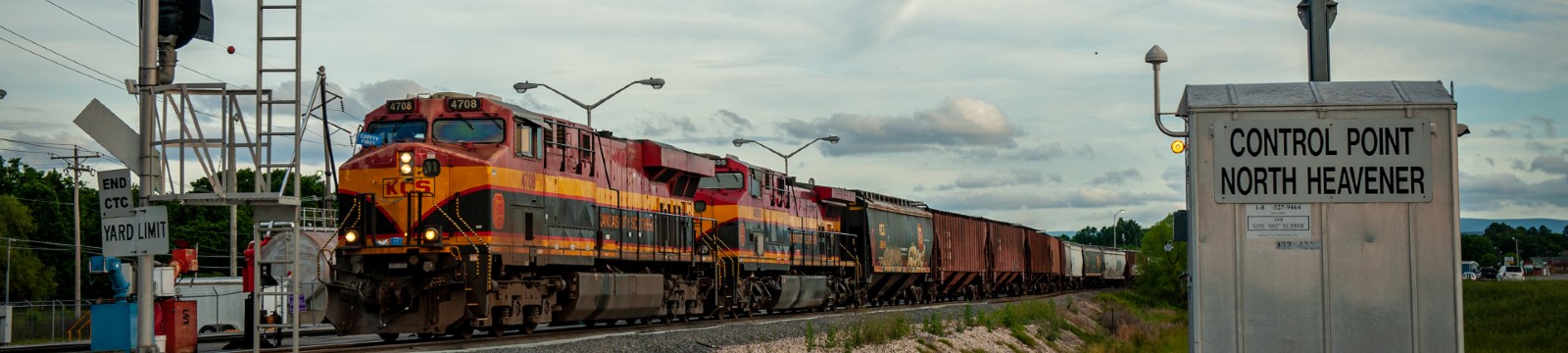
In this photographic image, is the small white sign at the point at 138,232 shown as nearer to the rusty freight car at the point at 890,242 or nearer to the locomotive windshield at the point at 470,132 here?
the locomotive windshield at the point at 470,132

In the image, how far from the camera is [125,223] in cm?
1421

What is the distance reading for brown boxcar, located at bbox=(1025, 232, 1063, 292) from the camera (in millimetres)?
63219

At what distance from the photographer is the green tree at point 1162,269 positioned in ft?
198

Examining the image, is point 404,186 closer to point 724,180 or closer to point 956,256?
point 724,180

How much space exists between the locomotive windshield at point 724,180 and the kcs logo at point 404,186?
1122 centimetres

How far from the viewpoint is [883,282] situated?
138ft

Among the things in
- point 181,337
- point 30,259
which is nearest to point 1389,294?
point 181,337

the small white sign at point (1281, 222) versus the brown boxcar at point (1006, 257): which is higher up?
the small white sign at point (1281, 222)

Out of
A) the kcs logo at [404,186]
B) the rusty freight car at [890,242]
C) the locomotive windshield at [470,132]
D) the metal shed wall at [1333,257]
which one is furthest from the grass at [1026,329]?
the metal shed wall at [1333,257]

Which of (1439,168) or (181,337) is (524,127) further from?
(1439,168)

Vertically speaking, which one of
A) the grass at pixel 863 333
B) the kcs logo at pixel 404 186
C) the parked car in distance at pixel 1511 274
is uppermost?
the kcs logo at pixel 404 186

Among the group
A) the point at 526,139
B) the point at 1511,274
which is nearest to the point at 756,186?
the point at 526,139

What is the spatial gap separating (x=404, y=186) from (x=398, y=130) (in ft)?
3.94

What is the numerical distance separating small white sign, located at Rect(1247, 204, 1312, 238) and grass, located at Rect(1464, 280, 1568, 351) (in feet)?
56.2
